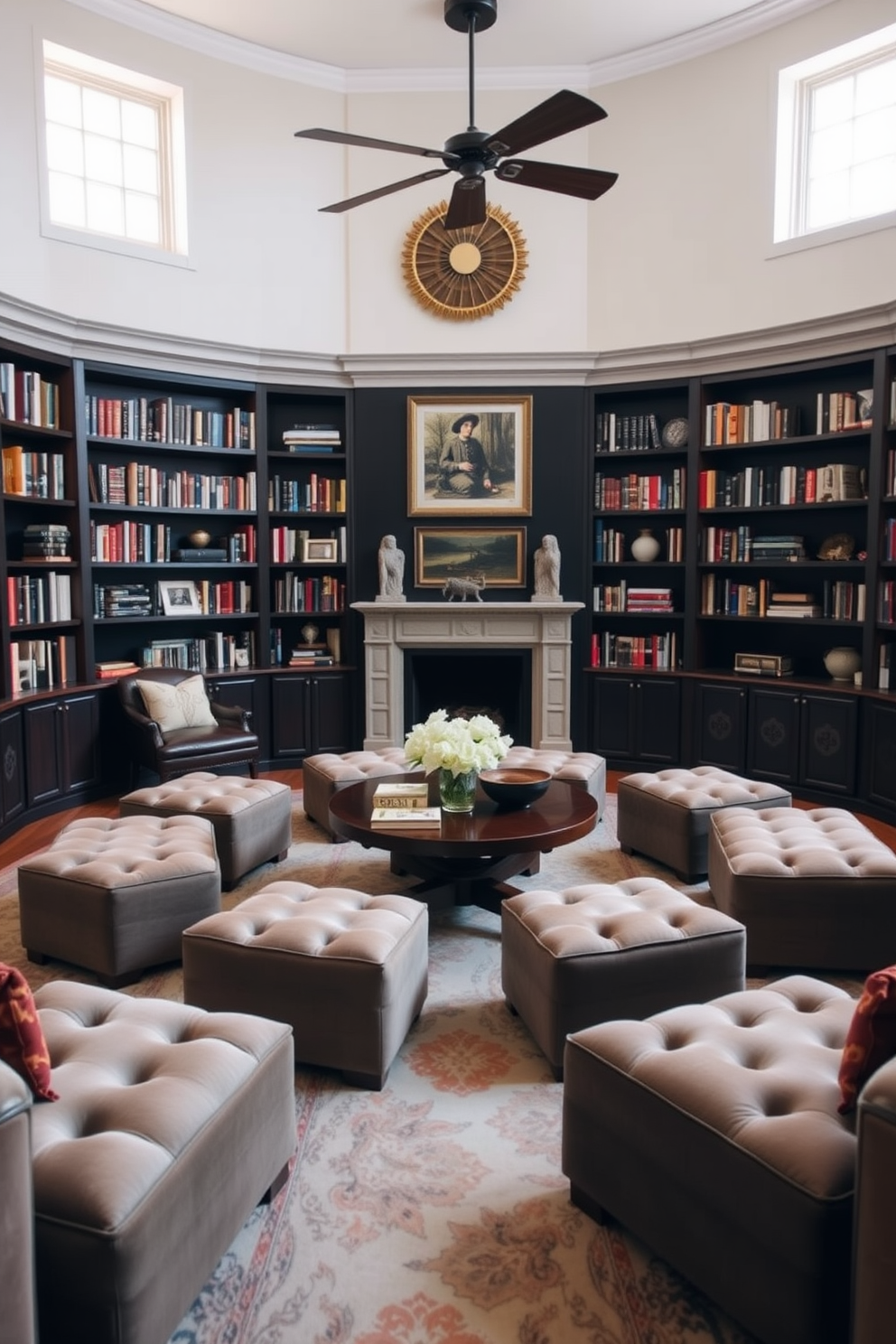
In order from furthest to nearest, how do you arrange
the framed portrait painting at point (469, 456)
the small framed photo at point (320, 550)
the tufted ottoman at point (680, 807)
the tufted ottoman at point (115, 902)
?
the small framed photo at point (320, 550) < the framed portrait painting at point (469, 456) < the tufted ottoman at point (680, 807) < the tufted ottoman at point (115, 902)

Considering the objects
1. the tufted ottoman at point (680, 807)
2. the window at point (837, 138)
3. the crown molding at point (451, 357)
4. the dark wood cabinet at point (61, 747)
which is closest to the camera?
the tufted ottoman at point (680, 807)

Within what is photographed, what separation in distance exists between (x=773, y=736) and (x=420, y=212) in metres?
4.46

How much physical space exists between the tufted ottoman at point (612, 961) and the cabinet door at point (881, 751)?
2.90 meters

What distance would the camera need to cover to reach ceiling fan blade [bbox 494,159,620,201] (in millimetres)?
4016

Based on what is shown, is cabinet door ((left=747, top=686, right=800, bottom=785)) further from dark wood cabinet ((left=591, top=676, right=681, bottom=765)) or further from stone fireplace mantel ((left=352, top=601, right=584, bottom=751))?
stone fireplace mantel ((left=352, top=601, right=584, bottom=751))

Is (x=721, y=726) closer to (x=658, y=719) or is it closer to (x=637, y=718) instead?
(x=658, y=719)

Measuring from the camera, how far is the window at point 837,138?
5.76 meters

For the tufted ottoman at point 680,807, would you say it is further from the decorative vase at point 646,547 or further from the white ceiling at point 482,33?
the white ceiling at point 482,33

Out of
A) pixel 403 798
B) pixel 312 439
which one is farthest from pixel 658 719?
pixel 403 798

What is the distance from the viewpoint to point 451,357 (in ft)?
22.6

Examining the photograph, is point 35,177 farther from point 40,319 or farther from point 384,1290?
point 384,1290

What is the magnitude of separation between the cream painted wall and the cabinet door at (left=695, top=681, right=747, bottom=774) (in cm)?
242

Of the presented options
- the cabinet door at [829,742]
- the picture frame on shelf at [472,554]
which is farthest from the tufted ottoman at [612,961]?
the picture frame on shelf at [472,554]

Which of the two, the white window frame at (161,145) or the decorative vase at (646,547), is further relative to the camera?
the decorative vase at (646,547)
